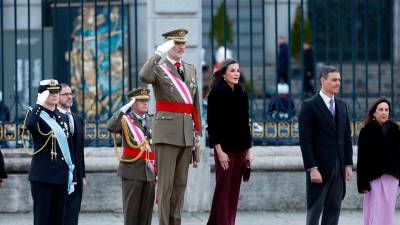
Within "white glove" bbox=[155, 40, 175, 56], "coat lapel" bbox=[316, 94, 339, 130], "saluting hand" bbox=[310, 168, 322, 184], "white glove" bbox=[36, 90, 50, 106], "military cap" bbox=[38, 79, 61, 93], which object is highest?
"white glove" bbox=[155, 40, 175, 56]

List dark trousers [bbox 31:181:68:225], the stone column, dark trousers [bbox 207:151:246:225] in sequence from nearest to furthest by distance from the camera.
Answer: dark trousers [bbox 31:181:68:225]
dark trousers [bbox 207:151:246:225]
the stone column

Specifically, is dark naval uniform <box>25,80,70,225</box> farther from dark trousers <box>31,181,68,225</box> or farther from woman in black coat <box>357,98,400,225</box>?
woman in black coat <box>357,98,400,225</box>

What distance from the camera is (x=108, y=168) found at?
47.6ft

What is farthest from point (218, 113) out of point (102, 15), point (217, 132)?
point (102, 15)

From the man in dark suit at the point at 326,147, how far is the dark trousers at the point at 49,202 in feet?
7.29

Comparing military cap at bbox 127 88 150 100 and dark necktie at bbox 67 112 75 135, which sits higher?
military cap at bbox 127 88 150 100

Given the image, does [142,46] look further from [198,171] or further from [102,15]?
[198,171]

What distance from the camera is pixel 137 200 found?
484 inches

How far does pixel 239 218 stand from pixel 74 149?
2684mm

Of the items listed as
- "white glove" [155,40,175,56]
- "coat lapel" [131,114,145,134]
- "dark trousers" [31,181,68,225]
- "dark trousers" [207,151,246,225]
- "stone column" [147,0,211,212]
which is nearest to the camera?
"dark trousers" [31,181,68,225]

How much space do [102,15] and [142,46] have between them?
569cm

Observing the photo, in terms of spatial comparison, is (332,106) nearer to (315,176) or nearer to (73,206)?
(315,176)

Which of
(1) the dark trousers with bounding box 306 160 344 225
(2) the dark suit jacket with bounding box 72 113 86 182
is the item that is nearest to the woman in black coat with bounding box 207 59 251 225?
(1) the dark trousers with bounding box 306 160 344 225

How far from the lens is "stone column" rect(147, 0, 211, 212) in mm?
14344
